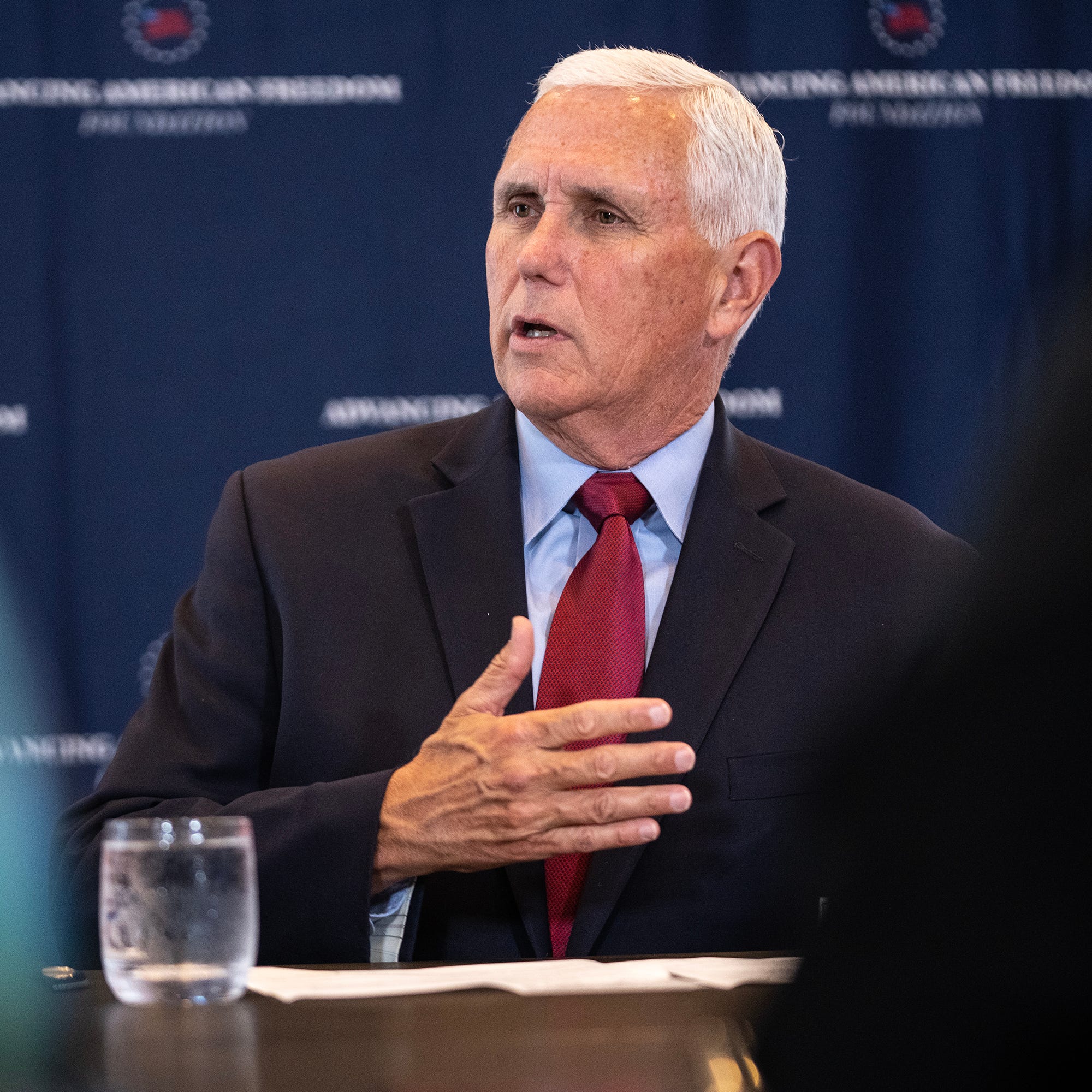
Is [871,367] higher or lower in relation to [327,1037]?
higher

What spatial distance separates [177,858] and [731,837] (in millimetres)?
883

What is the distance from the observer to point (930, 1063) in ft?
1.38

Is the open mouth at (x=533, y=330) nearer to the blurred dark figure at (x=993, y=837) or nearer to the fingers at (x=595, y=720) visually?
the fingers at (x=595, y=720)

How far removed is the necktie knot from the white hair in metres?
0.41

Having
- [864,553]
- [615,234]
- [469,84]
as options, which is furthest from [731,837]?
[469,84]

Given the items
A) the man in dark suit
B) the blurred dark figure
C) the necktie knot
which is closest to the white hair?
the man in dark suit

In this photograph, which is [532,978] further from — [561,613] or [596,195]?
[596,195]

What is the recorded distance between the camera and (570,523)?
1850mm

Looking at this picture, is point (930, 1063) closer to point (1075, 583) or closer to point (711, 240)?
point (1075, 583)

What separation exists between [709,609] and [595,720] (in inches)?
21.4

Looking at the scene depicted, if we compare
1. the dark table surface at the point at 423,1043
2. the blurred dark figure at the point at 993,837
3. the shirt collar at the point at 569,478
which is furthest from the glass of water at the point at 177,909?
the shirt collar at the point at 569,478

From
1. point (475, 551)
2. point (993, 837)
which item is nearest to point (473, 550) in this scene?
point (475, 551)

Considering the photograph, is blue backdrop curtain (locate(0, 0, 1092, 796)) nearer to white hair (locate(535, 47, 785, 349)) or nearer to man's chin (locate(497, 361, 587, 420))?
white hair (locate(535, 47, 785, 349))

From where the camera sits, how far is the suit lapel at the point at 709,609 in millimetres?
1570
